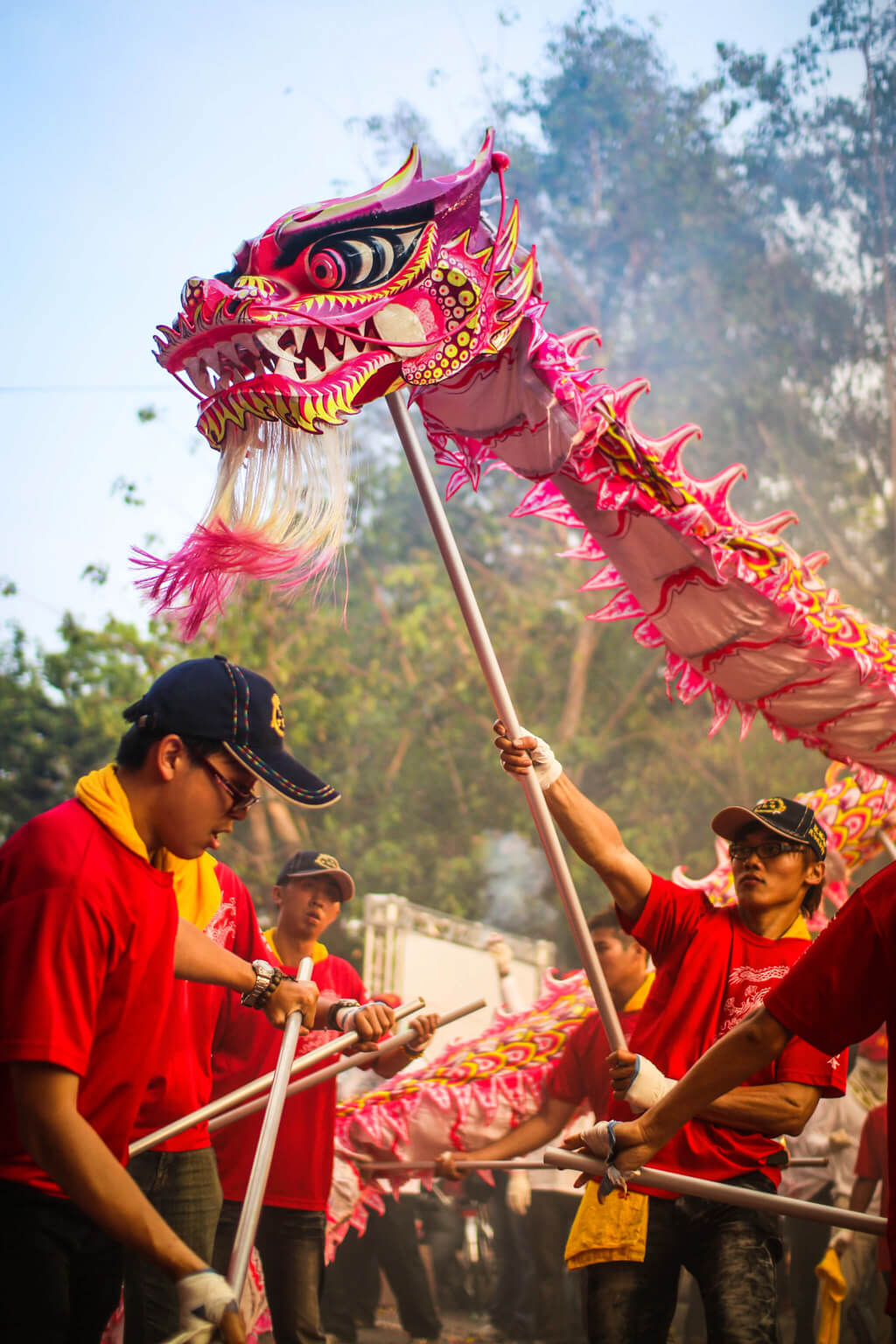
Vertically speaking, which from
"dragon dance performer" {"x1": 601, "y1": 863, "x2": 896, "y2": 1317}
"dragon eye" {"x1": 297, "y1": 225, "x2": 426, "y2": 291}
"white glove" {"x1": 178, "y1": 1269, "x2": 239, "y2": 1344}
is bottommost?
"white glove" {"x1": 178, "y1": 1269, "x2": 239, "y2": 1344}

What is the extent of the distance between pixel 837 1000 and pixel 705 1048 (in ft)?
2.93

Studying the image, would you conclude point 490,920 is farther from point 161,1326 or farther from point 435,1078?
point 161,1326

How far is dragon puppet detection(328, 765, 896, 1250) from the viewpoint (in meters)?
4.39

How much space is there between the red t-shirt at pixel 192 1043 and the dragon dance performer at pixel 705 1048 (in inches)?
37.3

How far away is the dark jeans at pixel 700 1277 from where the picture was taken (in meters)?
2.40

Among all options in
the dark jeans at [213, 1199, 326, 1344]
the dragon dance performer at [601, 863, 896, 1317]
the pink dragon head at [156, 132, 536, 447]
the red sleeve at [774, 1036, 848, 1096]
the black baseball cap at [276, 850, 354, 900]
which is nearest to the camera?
the dragon dance performer at [601, 863, 896, 1317]

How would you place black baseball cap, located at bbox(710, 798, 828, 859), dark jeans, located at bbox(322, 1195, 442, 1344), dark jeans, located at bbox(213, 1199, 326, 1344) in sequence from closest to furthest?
1. black baseball cap, located at bbox(710, 798, 828, 859)
2. dark jeans, located at bbox(213, 1199, 326, 1344)
3. dark jeans, located at bbox(322, 1195, 442, 1344)

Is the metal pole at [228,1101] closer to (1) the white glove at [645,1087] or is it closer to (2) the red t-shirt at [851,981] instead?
(1) the white glove at [645,1087]

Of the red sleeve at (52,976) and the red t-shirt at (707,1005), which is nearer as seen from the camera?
the red sleeve at (52,976)

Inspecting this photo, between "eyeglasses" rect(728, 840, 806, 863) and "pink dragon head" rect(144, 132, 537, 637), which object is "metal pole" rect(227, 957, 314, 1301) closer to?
"pink dragon head" rect(144, 132, 537, 637)

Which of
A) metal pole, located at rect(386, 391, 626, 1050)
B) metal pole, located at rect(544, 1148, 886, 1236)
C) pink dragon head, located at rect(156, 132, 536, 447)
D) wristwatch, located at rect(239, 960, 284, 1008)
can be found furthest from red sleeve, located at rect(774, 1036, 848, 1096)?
pink dragon head, located at rect(156, 132, 536, 447)

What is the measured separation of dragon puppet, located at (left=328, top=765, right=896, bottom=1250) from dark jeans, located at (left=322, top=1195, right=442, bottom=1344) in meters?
1.16

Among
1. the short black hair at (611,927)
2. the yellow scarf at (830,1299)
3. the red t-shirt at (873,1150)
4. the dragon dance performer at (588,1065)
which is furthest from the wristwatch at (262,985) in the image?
the red t-shirt at (873,1150)

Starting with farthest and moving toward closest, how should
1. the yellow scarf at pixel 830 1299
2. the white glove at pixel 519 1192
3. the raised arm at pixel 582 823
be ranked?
the white glove at pixel 519 1192
the yellow scarf at pixel 830 1299
the raised arm at pixel 582 823
